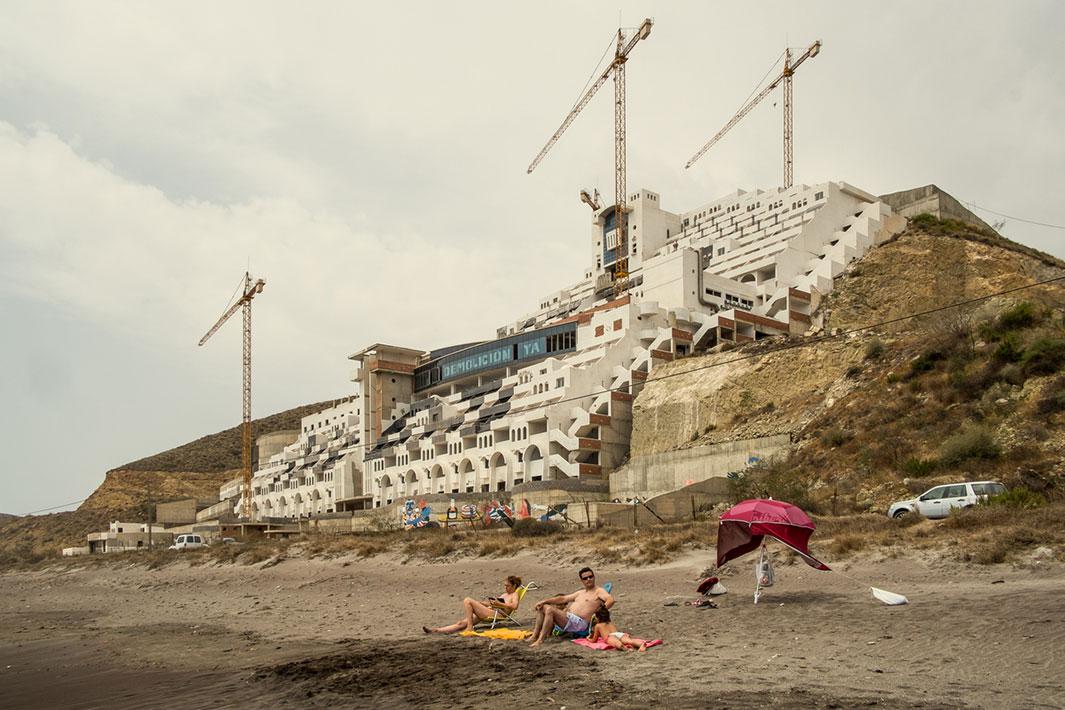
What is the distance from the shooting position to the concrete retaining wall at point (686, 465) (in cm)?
5122

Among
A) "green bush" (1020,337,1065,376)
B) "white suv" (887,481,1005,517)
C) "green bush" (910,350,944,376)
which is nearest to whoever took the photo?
"white suv" (887,481,1005,517)

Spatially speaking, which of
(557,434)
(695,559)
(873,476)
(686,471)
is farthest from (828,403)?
(695,559)

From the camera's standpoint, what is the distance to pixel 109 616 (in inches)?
1153

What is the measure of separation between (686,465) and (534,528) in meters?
21.3

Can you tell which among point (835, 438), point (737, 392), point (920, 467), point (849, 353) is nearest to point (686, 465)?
point (835, 438)

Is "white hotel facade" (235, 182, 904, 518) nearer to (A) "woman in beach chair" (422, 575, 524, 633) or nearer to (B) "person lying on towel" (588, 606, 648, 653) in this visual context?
(A) "woman in beach chair" (422, 575, 524, 633)

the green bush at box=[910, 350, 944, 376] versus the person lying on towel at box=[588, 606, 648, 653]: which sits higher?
the green bush at box=[910, 350, 944, 376]

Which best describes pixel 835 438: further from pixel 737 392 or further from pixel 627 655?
pixel 627 655

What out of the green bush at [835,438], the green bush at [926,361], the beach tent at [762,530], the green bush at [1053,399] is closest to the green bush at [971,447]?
the green bush at [1053,399]

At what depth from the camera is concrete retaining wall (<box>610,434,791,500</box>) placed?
51.2m

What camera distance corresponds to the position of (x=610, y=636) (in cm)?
1443

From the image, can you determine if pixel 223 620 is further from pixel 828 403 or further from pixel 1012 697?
pixel 828 403

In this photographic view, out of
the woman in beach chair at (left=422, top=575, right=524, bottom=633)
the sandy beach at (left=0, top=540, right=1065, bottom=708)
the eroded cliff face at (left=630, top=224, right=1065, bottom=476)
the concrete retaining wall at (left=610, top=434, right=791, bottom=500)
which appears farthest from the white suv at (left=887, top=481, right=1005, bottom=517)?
the concrete retaining wall at (left=610, top=434, right=791, bottom=500)

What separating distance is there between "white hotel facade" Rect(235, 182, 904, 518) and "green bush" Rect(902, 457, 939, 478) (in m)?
29.7
